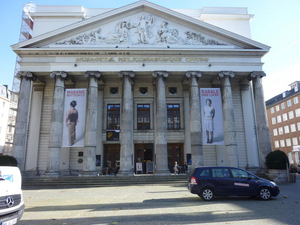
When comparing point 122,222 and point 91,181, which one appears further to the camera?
point 91,181

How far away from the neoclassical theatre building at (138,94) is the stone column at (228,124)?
0.29 ft

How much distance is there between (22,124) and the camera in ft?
68.6

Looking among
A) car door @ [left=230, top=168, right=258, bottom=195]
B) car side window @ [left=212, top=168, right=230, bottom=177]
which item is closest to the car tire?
car side window @ [left=212, top=168, right=230, bottom=177]

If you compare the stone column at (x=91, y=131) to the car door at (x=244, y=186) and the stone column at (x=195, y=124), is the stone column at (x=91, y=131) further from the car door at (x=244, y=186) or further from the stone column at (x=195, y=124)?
the car door at (x=244, y=186)

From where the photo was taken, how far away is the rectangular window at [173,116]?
25823mm

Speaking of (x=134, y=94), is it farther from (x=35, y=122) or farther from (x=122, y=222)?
(x=122, y=222)

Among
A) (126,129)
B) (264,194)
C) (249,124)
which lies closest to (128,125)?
(126,129)

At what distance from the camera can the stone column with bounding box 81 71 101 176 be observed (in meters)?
20.2

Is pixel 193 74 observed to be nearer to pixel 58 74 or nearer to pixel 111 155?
pixel 111 155

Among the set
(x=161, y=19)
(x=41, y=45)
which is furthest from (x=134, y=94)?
(x=41, y=45)

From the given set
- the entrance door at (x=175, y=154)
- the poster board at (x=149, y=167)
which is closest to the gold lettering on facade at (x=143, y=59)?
the entrance door at (x=175, y=154)

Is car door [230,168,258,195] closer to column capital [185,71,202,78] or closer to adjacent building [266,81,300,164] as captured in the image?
column capital [185,71,202,78]

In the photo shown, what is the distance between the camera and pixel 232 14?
29531mm

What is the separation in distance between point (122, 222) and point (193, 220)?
2.11m
